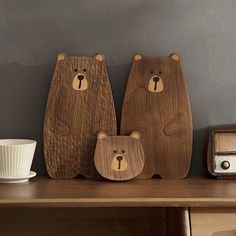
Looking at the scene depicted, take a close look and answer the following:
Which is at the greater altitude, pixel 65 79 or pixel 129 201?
pixel 65 79

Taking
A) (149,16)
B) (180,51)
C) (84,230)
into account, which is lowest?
(84,230)

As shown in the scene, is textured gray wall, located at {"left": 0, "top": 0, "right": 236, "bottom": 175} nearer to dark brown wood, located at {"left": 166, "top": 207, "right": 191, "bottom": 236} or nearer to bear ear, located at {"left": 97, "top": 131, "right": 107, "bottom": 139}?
bear ear, located at {"left": 97, "top": 131, "right": 107, "bottom": 139}

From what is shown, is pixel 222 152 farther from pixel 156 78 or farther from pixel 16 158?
pixel 16 158

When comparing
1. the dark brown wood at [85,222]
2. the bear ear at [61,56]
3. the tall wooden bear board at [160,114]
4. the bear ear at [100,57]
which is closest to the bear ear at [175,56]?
the tall wooden bear board at [160,114]

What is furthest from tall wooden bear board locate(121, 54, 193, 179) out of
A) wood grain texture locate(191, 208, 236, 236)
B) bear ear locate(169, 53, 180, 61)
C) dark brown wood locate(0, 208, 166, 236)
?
wood grain texture locate(191, 208, 236, 236)

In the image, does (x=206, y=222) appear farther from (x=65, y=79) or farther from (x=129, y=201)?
(x=65, y=79)

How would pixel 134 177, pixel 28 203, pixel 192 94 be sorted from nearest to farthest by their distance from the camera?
pixel 28 203, pixel 134 177, pixel 192 94

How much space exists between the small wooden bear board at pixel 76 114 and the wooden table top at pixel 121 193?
2.2 inches

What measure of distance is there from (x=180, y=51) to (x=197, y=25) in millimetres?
90

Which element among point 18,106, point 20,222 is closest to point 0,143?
point 18,106

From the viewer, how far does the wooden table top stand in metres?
1.24

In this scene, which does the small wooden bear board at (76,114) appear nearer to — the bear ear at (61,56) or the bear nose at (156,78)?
the bear ear at (61,56)

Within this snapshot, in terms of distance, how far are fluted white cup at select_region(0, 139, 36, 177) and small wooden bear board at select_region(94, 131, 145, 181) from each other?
7.1 inches

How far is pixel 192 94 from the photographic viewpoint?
5.26ft
